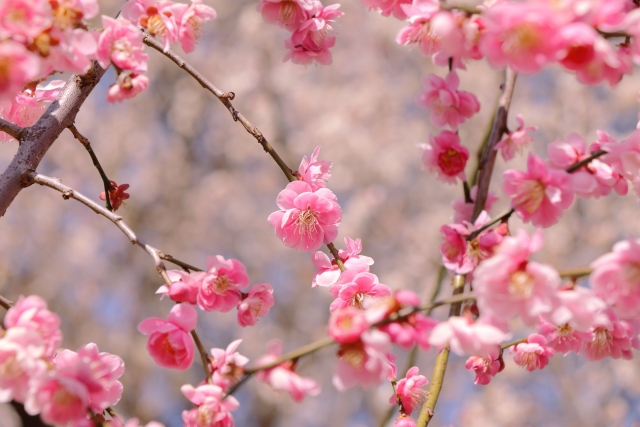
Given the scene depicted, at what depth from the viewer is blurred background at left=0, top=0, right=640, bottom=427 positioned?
6.38 meters

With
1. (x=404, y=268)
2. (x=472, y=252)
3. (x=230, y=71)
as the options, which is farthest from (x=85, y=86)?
(x=230, y=71)

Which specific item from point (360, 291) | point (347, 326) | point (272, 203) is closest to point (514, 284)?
point (347, 326)

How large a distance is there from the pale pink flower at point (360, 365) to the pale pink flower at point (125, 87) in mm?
554

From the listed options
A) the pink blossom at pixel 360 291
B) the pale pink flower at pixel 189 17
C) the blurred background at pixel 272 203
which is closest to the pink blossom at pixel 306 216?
the pink blossom at pixel 360 291

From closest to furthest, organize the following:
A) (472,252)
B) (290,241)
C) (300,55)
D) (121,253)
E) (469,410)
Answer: (472,252) < (290,241) < (300,55) < (121,253) < (469,410)

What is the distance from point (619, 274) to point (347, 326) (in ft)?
1.14

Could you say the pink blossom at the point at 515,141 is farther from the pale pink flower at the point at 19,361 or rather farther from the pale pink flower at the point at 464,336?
the pale pink flower at the point at 19,361

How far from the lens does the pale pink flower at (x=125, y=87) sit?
0.97m

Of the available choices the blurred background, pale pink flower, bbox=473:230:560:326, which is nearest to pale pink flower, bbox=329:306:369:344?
pale pink flower, bbox=473:230:560:326

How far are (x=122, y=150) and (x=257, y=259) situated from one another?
2172 millimetres

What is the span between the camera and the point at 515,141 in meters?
1.26

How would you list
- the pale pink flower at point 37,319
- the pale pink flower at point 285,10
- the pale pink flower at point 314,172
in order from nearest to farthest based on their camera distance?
the pale pink flower at point 37,319 < the pale pink flower at point 314,172 < the pale pink flower at point 285,10

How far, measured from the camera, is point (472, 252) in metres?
1.06

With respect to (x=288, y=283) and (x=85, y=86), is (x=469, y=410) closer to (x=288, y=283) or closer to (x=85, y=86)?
(x=288, y=283)
